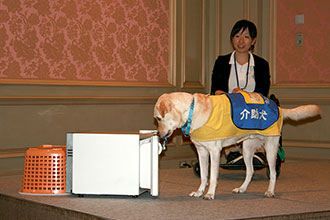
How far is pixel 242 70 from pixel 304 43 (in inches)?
73.7

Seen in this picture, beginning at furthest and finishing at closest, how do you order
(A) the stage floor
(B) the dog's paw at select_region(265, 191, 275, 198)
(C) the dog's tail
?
1. (C) the dog's tail
2. (B) the dog's paw at select_region(265, 191, 275, 198)
3. (A) the stage floor

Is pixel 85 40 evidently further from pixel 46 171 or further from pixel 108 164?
pixel 108 164

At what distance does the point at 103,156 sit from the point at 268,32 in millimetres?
3238

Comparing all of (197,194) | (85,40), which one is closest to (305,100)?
(85,40)

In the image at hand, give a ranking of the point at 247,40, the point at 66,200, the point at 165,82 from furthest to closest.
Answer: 1. the point at 165,82
2. the point at 247,40
3. the point at 66,200

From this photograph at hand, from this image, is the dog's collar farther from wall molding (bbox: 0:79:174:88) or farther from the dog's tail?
wall molding (bbox: 0:79:174:88)

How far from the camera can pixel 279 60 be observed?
530 cm

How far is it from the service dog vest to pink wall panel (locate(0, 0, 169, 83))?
6.36 ft

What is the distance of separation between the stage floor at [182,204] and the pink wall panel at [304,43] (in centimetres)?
213

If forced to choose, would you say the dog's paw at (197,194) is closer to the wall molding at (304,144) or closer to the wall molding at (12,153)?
the wall molding at (12,153)

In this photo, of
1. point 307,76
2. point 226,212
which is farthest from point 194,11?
point 226,212

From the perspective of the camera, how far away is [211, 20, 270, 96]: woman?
3516 mm

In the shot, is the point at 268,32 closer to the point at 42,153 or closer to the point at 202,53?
the point at 202,53

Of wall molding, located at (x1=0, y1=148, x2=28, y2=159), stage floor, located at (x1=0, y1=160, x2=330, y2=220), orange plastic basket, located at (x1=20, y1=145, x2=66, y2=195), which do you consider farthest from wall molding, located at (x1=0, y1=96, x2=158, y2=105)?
orange plastic basket, located at (x1=20, y1=145, x2=66, y2=195)
